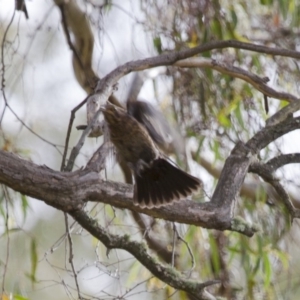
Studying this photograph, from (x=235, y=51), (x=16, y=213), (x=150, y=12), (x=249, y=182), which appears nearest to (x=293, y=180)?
(x=249, y=182)

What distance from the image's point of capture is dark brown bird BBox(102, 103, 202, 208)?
288 centimetres

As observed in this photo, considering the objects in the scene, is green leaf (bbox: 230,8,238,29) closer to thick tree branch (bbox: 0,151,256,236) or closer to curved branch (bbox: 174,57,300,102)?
curved branch (bbox: 174,57,300,102)

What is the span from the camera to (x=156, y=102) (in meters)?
3.75

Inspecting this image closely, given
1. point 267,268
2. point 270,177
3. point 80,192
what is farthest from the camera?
point 267,268

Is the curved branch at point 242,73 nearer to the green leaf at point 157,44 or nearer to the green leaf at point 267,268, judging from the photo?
the green leaf at point 157,44

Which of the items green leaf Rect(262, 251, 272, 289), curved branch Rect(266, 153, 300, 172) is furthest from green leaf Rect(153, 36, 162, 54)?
curved branch Rect(266, 153, 300, 172)

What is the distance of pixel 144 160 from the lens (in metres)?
3.17

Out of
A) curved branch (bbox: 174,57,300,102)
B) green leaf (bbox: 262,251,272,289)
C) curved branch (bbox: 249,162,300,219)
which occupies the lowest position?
curved branch (bbox: 249,162,300,219)

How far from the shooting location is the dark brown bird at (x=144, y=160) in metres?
2.88

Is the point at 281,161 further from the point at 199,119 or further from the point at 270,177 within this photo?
the point at 199,119

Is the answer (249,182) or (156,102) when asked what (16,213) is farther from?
(249,182)

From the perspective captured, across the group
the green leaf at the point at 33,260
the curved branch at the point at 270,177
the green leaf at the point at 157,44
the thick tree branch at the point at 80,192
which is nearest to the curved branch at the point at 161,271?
the thick tree branch at the point at 80,192

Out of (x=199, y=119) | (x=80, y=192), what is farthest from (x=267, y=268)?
(x=80, y=192)

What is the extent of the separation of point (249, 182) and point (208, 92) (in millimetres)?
506
